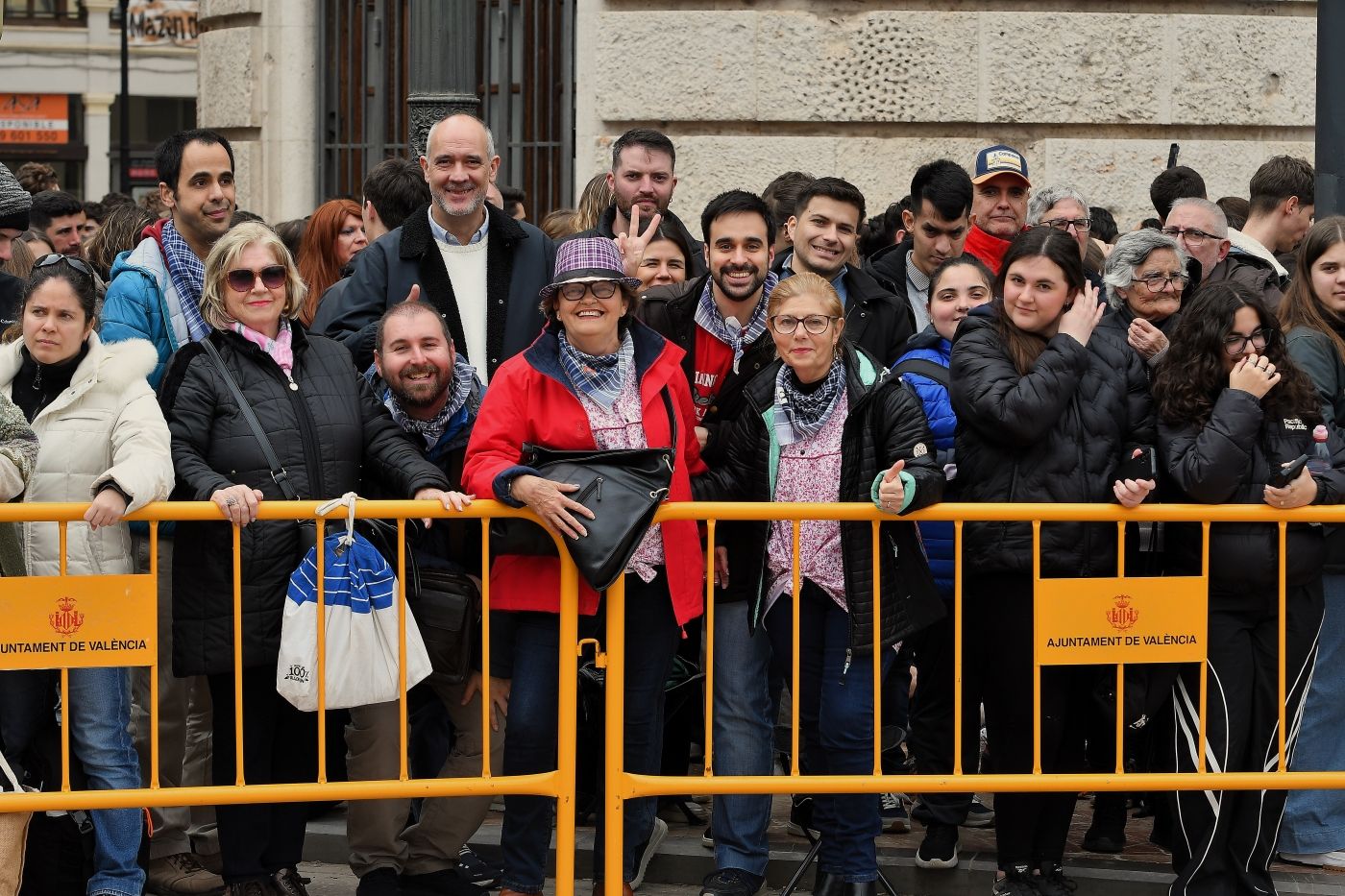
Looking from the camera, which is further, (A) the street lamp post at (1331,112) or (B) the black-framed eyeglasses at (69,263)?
(A) the street lamp post at (1331,112)

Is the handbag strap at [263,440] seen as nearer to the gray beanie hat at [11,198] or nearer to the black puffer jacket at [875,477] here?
the black puffer jacket at [875,477]

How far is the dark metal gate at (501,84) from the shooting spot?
9.77 meters

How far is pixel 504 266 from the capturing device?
6059 millimetres

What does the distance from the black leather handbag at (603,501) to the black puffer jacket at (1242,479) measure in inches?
58.4

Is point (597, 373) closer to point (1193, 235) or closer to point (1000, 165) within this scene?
point (1000, 165)

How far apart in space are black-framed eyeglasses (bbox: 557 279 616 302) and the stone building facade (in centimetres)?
419

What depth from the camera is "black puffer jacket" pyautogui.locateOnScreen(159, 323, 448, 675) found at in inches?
201

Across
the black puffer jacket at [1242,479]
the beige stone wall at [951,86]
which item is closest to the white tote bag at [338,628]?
the black puffer jacket at [1242,479]

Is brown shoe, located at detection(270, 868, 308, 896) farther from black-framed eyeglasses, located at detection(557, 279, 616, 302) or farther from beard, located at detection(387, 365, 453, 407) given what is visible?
black-framed eyeglasses, located at detection(557, 279, 616, 302)

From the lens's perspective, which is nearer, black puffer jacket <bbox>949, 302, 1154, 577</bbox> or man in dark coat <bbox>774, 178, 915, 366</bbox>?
black puffer jacket <bbox>949, 302, 1154, 577</bbox>

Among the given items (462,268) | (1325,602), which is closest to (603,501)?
(462,268)

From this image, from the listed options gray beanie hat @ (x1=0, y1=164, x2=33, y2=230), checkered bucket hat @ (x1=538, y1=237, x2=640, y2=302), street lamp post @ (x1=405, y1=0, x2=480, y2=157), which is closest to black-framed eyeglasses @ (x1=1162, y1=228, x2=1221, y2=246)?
checkered bucket hat @ (x1=538, y1=237, x2=640, y2=302)

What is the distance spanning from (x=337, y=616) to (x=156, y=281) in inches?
53.9

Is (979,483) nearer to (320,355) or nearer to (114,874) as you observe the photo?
(320,355)
